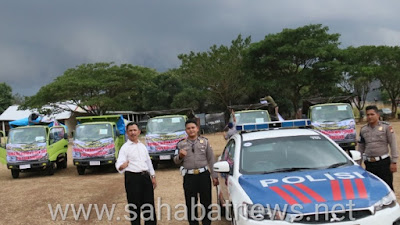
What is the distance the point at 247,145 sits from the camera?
5.44m

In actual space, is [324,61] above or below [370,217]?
above

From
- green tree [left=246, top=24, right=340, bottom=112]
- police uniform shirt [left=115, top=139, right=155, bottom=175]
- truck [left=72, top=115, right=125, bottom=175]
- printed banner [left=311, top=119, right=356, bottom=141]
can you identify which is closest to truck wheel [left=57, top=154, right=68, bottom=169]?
truck [left=72, top=115, right=125, bottom=175]

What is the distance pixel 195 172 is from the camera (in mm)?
5520

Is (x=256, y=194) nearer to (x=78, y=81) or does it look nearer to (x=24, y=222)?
(x=24, y=222)

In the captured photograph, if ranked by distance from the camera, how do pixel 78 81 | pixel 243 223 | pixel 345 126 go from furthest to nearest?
pixel 78 81
pixel 345 126
pixel 243 223

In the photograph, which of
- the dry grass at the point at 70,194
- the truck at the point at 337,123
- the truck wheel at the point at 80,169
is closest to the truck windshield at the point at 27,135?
the dry grass at the point at 70,194

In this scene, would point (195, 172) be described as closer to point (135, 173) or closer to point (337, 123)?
point (135, 173)

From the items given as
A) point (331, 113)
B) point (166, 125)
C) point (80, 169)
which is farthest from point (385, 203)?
point (80, 169)

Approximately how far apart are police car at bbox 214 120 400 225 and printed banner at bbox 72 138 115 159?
28.5ft

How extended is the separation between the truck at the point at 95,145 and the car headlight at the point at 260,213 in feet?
34.2

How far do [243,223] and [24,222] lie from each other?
4922 mm

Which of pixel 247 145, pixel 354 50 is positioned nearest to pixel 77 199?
pixel 247 145

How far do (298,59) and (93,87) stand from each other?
56.6ft

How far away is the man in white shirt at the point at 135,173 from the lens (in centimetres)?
545
